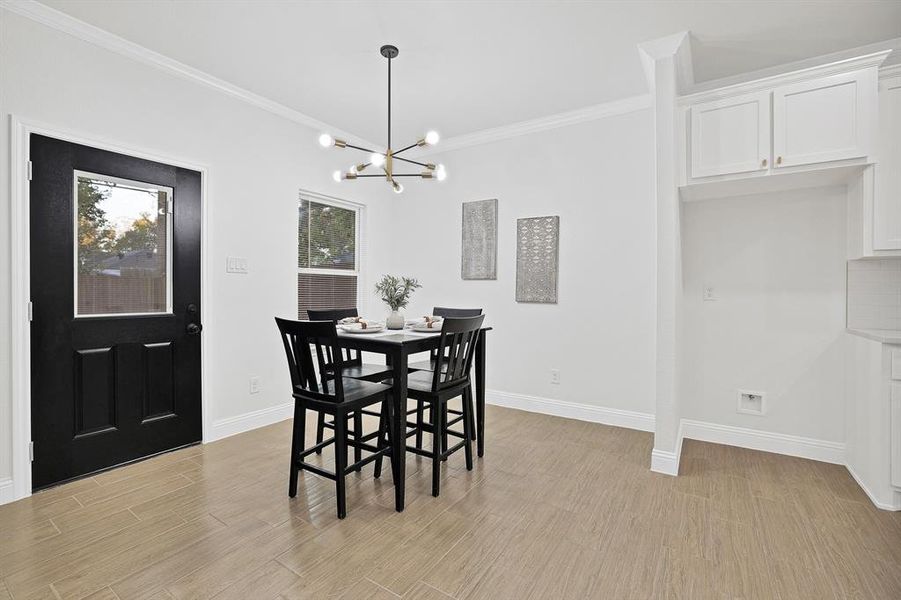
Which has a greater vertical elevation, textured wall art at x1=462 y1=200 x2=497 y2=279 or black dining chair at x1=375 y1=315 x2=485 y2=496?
textured wall art at x1=462 y1=200 x2=497 y2=279

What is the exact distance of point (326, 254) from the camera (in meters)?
4.57

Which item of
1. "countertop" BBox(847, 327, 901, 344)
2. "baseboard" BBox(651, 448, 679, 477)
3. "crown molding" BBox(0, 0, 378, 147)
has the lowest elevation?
"baseboard" BBox(651, 448, 679, 477)

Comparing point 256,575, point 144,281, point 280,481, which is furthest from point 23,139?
point 256,575

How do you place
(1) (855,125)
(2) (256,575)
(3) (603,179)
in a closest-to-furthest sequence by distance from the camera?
(2) (256,575)
(1) (855,125)
(3) (603,179)

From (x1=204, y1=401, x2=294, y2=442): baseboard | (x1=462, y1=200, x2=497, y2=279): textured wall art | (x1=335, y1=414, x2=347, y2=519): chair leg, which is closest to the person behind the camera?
(x1=335, y1=414, x2=347, y2=519): chair leg

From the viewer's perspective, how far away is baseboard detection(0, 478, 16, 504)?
94.8 inches

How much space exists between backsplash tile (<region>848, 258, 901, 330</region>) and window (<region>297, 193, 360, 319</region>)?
4.28m

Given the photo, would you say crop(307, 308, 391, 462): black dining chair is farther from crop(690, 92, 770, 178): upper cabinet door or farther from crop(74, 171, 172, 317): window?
crop(690, 92, 770, 178): upper cabinet door

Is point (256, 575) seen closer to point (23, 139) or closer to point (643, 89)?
point (23, 139)

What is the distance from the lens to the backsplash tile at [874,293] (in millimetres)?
2891

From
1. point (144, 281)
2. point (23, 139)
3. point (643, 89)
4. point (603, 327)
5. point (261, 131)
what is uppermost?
point (643, 89)

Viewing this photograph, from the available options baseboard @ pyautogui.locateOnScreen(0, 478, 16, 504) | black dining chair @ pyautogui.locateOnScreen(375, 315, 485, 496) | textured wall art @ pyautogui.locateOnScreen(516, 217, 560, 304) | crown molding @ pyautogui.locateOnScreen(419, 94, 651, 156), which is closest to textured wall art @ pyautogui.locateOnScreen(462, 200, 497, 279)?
textured wall art @ pyautogui.locateOnScreen(516, 217, 560, 304)

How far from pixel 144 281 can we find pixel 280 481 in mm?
1670

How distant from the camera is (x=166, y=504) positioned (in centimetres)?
243
